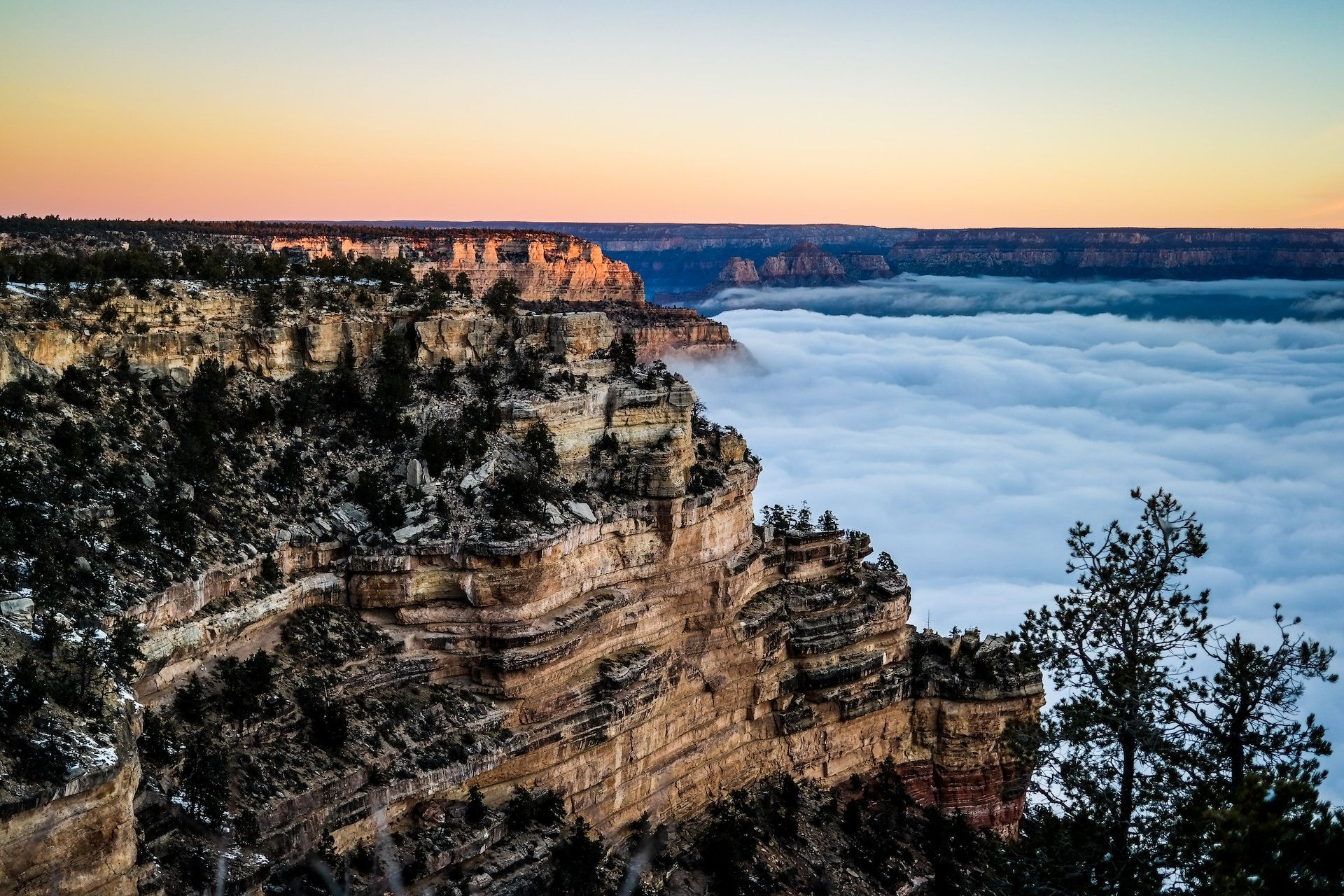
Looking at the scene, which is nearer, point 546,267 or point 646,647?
point 646,647

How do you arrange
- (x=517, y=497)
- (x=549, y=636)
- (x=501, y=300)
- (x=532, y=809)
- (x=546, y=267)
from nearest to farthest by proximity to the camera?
(x=532, y=809), (x=549, y=636), (x=517, y=497), (x=501, y=300), (x=546, y=267)

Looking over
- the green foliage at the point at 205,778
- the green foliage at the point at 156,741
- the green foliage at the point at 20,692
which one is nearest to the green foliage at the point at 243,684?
the green foliage at the point at 205,778

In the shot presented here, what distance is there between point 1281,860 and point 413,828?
60.1 feet

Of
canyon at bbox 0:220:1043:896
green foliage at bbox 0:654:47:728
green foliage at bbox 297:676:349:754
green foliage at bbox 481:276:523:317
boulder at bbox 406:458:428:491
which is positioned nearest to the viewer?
green foliage at bbox 0:654:47:728

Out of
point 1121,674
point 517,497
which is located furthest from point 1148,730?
point 517,497

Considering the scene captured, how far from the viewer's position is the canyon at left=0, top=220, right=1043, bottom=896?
2408 cm

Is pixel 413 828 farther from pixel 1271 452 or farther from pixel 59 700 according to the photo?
pixel 1271 452

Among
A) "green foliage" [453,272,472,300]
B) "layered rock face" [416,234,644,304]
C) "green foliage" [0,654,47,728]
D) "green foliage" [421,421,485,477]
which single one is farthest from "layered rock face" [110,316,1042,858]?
"layered rock face" [416,234,644,304]

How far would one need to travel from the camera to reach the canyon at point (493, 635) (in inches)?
948

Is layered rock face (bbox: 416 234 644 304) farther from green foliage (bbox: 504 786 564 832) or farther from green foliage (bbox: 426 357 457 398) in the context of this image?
green foliage (bbox: 504 786 564 832)

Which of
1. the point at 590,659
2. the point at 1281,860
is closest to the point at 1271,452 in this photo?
the point at 590,659

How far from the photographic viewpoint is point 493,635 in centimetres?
3034

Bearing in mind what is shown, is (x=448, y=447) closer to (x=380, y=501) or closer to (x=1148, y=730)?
(x=380, y=501)

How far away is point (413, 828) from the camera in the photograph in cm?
2636
